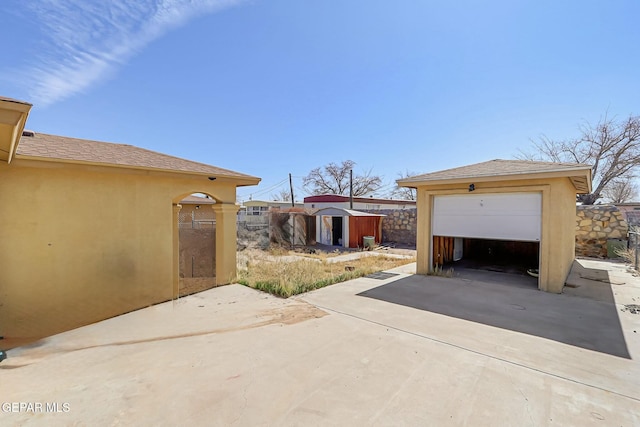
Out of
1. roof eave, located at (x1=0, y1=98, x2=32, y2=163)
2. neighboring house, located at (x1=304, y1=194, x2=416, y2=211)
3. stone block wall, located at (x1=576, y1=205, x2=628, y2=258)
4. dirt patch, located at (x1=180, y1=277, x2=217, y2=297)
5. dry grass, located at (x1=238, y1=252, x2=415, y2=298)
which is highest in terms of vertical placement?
roof eave, located at (x1=0, y1=98, x2=32, y2=163)

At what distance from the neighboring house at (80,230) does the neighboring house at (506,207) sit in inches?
251

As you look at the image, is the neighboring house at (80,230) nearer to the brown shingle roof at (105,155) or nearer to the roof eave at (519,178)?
the brown shingle roof at (105,155)

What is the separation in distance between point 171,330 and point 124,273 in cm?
237

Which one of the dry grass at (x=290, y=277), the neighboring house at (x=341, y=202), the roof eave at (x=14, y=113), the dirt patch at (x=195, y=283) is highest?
the roof eave at (x=14, y=113)

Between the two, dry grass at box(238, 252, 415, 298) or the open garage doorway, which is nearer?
dry grass at box(238, 252, 415, 298)

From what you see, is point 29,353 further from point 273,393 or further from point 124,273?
point 273,393

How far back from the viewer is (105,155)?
607 cm

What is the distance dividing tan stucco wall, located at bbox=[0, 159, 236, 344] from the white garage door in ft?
23.2

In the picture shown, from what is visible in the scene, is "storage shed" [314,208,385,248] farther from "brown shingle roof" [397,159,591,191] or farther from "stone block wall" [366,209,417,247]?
"brown shingle roof" [397,159,591,191]

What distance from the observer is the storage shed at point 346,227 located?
683 inches

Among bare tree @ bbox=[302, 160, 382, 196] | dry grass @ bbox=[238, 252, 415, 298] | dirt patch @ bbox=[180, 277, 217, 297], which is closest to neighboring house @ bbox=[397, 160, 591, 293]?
dry grass @ bbox=[238, 252, 415, 298]

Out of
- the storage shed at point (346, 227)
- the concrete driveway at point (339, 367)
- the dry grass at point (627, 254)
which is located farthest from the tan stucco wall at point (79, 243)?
the dry grass at point (627, 254)

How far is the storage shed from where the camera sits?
1736 centimetres

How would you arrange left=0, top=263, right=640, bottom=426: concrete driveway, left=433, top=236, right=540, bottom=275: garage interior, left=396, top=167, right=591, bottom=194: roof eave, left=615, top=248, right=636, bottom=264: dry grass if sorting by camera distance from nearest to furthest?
1. left=0, top=263, right=640, bottom=426: concrete driveway
2. left=396, top=167, right=591, bottom=194: roof eave
3. left=433, top=236, right=540, bottom=275: garage interior
4. left=615, top=248, right=636, bottom=264: dry grass
